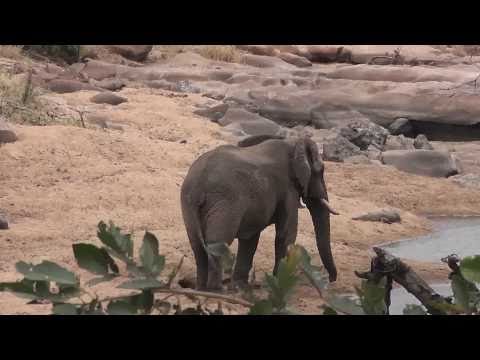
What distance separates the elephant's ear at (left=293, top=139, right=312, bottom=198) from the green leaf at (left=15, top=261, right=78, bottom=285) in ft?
20.0

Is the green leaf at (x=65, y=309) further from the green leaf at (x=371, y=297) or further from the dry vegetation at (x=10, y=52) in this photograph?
the dry vegetation at (x=10, y=52)

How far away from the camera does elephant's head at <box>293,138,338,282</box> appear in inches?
306

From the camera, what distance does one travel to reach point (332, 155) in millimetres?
14242

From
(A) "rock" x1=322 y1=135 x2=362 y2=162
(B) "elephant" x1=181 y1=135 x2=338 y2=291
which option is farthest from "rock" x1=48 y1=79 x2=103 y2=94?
(B) "elephant" x1=181 y1=135 x2=338 y2=291

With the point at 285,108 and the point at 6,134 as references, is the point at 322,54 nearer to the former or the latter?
the point at 285,108

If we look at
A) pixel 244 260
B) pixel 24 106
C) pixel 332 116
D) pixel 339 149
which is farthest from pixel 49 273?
pixel 332 116

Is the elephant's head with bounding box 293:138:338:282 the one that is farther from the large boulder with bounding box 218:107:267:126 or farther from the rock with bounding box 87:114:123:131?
the large boulder with bounding box 218:107:267:126

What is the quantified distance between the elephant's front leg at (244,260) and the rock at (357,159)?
258 inches

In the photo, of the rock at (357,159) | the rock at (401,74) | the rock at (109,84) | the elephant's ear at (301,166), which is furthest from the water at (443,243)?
Result: the rock at (109,84)

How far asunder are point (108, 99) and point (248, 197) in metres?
9.31

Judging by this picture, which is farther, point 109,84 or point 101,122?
point 109,84

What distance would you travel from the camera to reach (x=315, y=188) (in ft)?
26.4
